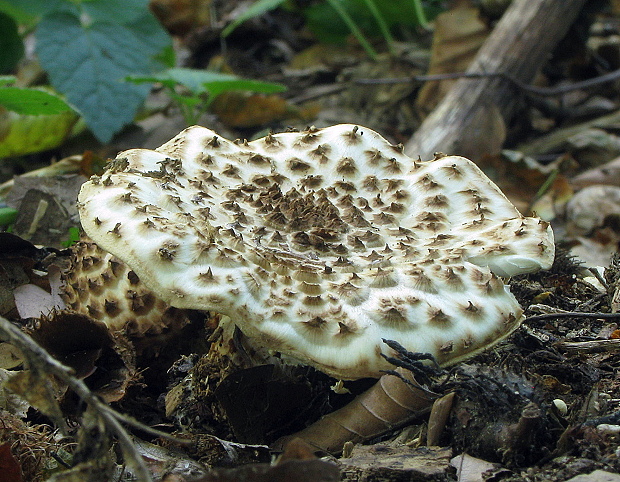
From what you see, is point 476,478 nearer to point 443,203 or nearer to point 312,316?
point 312,316

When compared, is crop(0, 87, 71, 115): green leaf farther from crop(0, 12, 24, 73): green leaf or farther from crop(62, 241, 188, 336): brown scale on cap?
crop(0, 12, 24, 73): green leaf

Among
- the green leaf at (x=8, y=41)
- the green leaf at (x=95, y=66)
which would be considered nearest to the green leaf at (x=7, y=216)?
the green leaf at (x=95, y=66)

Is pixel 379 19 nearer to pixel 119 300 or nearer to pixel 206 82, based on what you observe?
pixel 206 82

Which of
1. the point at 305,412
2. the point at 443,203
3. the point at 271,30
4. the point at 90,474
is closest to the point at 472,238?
the point at 443,203

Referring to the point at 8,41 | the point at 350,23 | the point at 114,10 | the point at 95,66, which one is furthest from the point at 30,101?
the point at 350,23

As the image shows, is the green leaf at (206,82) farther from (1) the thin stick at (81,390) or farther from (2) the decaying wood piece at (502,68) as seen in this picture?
(1) the thin stick at (81,390)
